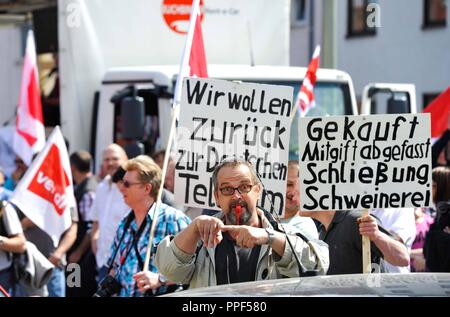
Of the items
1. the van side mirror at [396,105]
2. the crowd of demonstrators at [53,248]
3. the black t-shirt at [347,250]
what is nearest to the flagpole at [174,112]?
the black t-shirt at [347,250]

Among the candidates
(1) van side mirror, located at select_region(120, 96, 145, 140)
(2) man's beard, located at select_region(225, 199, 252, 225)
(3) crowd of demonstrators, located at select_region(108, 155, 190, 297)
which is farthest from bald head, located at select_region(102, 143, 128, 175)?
(2) man's beard, located at select_region(225, 199, 252, 225)

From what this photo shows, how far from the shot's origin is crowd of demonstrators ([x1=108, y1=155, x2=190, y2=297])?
24.5 feet

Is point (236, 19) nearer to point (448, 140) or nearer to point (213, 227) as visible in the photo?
point (448, 140)

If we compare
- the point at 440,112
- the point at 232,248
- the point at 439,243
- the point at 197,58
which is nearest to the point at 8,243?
the point at 197,58

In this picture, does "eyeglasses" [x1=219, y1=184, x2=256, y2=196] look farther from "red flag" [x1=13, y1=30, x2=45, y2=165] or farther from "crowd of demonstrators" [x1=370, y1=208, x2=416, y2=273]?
"red flag" [x1=13, y1=30, x2=45, y2=165]

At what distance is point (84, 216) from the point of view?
11734 mm

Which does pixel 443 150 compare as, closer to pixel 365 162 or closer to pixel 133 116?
pixel 133 116

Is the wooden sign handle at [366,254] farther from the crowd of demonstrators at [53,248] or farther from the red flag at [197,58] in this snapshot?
the crowd of demonstrators at [53,248]

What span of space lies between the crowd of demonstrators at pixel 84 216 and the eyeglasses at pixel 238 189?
5703 mm

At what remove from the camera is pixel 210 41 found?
13.1 m

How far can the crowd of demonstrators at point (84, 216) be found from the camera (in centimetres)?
1156

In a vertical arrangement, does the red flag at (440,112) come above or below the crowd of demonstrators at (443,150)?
above

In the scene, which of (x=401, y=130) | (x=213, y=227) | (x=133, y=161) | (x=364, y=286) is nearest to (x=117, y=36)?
(x=133, y=161)
